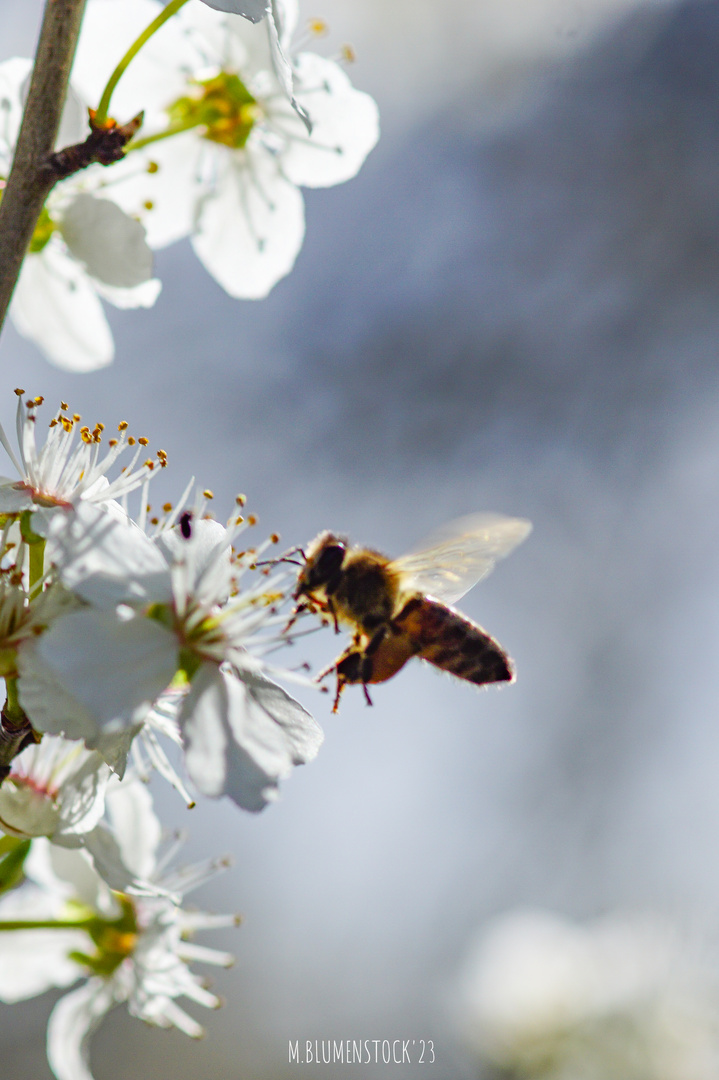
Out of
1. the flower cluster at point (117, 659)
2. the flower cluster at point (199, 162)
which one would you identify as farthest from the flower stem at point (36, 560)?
the flower cluster at point (199, 162)

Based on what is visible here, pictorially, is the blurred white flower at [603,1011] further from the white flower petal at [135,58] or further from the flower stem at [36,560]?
the white flower petal at [135,58]

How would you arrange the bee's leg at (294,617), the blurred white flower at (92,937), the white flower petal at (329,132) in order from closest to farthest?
the bee's leg at (294,617), the blurred white flower at (92,937), the white flower petal at (329,132)

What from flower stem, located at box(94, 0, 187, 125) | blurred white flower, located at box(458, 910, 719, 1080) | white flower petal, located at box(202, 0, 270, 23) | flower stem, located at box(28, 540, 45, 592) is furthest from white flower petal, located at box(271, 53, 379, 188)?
blurred white flower, located at box(458, 910, 719, 1080)

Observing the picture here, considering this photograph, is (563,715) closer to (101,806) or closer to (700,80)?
(700,80)

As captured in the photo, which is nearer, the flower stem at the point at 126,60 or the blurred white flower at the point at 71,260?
the flower stem at the point at 126,60

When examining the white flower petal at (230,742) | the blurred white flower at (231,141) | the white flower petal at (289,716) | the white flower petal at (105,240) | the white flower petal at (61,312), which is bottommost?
the white flower petal at (230,742)

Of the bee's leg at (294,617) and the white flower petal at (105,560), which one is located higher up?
the bee's leg at (294,617)
